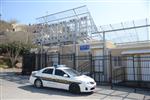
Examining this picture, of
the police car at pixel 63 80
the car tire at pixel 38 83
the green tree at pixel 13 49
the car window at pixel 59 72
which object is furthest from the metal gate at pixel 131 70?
the green tree at pixel 13 49

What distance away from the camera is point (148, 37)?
74.1 ft

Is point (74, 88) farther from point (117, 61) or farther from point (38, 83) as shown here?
point (117, 61)

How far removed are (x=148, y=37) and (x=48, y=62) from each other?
10.6m

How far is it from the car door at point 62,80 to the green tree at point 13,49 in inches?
808

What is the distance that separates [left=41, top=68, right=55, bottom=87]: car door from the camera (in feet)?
48.5

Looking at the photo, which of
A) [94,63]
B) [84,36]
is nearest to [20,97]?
[94,63]

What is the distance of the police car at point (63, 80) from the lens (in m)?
13.6

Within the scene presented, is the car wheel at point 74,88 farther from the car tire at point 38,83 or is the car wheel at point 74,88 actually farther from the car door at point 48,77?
the car tire at point 38,83

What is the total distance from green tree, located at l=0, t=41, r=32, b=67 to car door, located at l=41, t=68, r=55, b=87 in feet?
64.1

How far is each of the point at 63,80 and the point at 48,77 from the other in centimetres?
127

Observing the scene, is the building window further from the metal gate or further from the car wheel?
the car wheel

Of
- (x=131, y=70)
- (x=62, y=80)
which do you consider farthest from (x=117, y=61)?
(x=62, y=80)

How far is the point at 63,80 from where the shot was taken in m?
14.2

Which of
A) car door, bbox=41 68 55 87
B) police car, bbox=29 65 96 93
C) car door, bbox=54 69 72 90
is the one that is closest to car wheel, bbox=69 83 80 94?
police car, bbox=29 65 96 93
